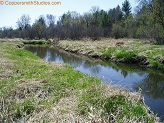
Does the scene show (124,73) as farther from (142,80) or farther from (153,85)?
(153,85)

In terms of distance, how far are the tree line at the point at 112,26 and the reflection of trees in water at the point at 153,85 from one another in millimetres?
13267

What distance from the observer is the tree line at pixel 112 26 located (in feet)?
89.9

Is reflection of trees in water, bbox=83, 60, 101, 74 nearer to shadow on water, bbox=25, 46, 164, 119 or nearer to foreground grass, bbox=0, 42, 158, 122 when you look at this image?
shadow on water, bbox=25, 46, 164, 119

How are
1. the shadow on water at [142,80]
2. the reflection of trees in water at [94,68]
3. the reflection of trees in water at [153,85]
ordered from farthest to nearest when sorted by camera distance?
the reflection of trees in water at [94,68]
the reflection of trees in water at [153,85]
the shadow on water at [142,80]

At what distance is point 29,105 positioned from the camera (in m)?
5.61

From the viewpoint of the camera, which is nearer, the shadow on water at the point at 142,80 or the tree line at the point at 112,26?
the shadow on water at the point at 142,80

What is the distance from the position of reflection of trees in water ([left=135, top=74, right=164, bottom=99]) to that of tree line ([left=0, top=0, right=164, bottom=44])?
13267mm

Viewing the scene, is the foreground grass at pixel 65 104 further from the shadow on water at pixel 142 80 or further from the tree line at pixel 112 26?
the tree line at pixel 112 26

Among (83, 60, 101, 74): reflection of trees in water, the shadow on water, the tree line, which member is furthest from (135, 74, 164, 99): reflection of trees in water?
the tree line

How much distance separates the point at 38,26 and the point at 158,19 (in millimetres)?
53733

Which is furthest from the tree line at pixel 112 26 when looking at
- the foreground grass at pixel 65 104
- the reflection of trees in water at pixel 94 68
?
the foreground grass at pixel 65 104

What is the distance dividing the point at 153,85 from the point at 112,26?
153 ft

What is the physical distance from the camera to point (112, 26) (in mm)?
56719

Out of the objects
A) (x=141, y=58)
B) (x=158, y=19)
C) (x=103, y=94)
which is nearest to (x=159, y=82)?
(x=141, y=58)
